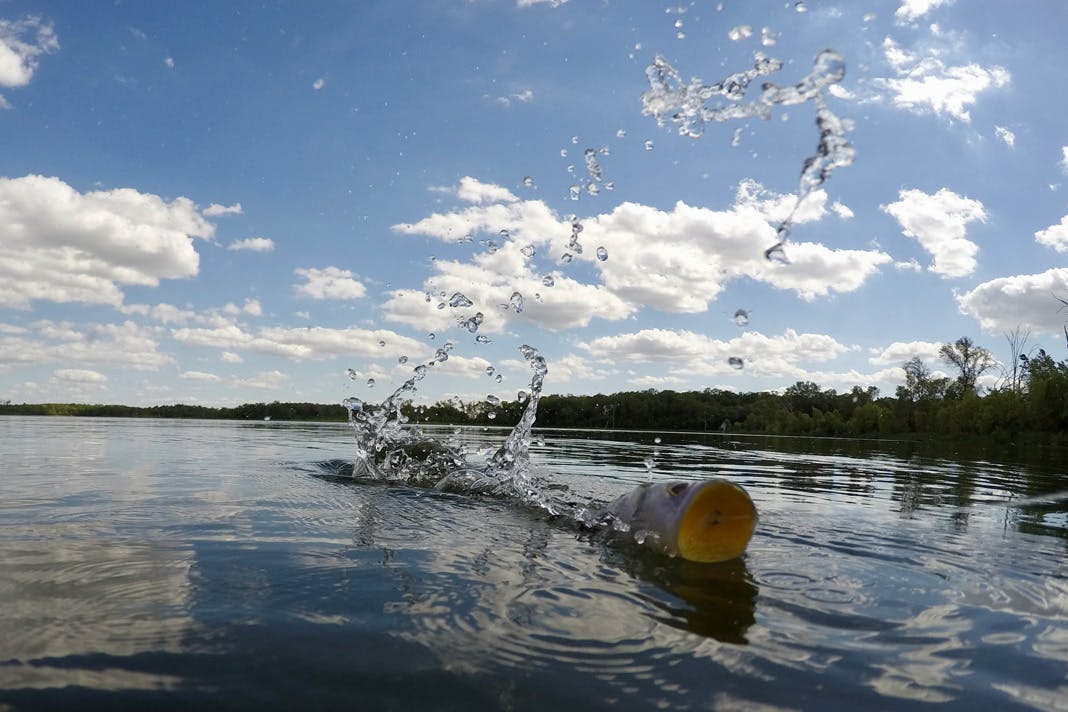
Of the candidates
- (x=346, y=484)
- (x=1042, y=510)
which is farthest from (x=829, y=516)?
(x=346, y=484)

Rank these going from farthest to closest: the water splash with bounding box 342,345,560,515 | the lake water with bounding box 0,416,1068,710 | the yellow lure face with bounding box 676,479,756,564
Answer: the water splash with bounding box 342,345,560,515 → the yellow lure face with bounding box 676,479,756,564 → the lake water with bounding box 0,416,1068,710

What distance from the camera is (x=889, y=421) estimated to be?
71938mm

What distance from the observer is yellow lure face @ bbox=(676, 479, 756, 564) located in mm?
5109

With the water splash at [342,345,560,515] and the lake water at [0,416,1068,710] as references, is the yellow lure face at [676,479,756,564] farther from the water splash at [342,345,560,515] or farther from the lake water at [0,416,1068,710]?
the water splash at [342,345,560,515]

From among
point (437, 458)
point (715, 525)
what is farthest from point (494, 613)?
point (437, 458)

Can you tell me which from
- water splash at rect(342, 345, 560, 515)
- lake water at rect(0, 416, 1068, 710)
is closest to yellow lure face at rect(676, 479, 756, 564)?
lake water at rect(0, 416, 1068, 710)

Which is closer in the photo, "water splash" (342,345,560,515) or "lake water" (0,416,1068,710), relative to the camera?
"lake water" (0,416,1068,710)

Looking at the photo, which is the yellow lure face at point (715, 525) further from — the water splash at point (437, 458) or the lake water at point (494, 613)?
the water splash at point (437, 458)

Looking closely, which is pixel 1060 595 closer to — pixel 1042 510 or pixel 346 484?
pixel 1042 510

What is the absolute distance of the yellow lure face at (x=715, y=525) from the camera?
5.11 meters

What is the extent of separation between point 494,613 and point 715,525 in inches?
93.1

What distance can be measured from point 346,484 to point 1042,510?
956 centimetres

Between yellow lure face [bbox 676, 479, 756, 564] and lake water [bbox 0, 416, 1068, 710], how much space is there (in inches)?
7.2

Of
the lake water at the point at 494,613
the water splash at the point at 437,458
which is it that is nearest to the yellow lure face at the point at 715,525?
the lake water at the point at 494,613
